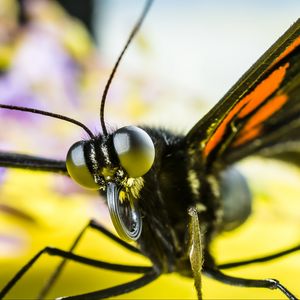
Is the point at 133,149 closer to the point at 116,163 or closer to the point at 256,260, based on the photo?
the point at 116,163

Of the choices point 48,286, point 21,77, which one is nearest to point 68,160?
point 48,286

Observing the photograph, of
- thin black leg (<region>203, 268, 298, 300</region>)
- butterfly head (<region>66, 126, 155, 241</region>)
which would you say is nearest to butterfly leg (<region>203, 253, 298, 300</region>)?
thin black leg (<region>203, 268, 298, 300</region>)

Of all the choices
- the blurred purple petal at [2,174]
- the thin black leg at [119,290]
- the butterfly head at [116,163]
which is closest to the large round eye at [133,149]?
the butterfly head at [116,163]

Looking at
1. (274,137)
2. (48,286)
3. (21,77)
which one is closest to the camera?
(48,286)

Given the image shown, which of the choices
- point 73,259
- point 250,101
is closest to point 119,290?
point 73,259

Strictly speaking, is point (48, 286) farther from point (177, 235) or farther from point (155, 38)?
point (155, 38)

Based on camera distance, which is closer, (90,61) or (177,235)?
(177,235)
